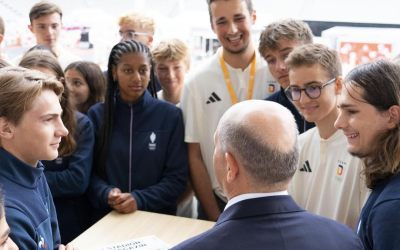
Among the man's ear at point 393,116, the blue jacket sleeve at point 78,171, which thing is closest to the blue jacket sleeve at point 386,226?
the man's ear at point 393,116

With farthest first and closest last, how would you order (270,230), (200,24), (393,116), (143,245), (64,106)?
1. (200,24)
2. (64,106)
3. (143,245)
4. (393,116)
5. (270,230)

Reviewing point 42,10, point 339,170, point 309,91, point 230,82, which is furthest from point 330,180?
point 42,10

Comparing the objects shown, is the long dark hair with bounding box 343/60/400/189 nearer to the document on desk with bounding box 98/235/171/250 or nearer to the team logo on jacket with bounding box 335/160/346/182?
the team logo on jacket with bounding box 335/160/346/182

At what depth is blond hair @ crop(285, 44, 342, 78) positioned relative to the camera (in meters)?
2.33

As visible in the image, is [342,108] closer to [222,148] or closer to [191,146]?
[222,148]

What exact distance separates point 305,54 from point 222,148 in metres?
1.18

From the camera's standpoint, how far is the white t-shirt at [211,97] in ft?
9.81

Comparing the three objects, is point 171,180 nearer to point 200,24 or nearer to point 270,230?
point 270,230

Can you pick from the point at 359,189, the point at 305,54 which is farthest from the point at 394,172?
the point at 305,54

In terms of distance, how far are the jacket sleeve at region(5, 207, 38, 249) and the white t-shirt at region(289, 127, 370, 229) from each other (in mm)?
1392

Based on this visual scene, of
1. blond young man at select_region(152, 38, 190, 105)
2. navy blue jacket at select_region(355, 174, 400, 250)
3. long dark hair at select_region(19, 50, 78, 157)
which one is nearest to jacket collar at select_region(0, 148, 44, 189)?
long dark hair at select_region(19, 50, 78, 157)

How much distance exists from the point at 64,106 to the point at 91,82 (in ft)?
2.33

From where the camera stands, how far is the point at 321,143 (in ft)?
7.59

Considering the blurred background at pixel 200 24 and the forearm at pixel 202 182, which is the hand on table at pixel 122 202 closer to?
the forearm at pixel 202 182
